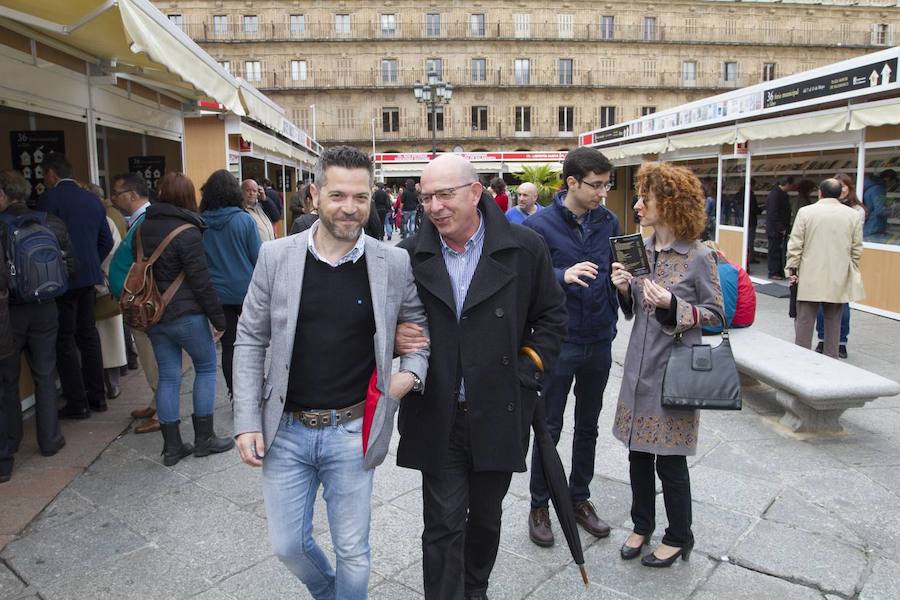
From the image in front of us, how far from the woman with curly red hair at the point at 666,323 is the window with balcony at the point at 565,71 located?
47.2 meters

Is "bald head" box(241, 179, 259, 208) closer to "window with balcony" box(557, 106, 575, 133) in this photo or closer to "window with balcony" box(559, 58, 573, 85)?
"window with balcony" box(557, 106, 575, 133)

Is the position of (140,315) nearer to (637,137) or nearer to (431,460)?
(431,460)

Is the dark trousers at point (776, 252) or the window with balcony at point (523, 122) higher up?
the window with balcony at point (523, 122)

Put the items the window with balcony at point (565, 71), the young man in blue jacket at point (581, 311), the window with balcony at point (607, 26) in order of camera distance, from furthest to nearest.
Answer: the window with balcony at point (607, 26)
the window with balcony at point (565, 71)
the young man in blue jacket at point (581, 311)

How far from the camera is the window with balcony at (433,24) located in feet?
155

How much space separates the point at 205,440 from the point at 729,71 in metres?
51.8

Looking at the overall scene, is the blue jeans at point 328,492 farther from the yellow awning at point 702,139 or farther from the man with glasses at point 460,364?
the yellow awning at point 702,139

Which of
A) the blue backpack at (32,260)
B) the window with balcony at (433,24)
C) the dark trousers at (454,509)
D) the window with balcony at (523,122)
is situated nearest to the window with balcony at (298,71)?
the window with balcony at (433,24)

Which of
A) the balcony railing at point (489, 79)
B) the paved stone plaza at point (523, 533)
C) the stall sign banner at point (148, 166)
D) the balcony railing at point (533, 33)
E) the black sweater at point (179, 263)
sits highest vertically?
the balcony railing at point (533, 33)

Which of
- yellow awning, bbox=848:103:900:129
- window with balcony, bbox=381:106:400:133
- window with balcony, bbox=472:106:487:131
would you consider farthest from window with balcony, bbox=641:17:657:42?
yellow awning, bbox=848:103:900:129

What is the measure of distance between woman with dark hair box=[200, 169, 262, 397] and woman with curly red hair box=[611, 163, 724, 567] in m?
3.02

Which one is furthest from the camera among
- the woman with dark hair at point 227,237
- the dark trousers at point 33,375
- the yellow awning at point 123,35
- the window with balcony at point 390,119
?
the window with balcony at point 390,119

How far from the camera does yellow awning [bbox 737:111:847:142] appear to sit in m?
9.28

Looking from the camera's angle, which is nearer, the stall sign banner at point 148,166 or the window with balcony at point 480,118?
the stall sign banner at point 148,166
